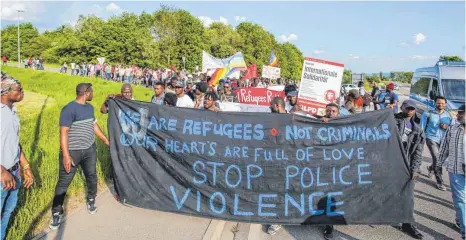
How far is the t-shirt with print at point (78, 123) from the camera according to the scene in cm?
439

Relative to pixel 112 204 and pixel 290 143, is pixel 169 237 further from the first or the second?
pixel 290 143

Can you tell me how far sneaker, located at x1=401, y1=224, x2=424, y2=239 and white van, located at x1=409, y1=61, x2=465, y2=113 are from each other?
315 inches

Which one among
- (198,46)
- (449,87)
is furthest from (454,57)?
(449,87)

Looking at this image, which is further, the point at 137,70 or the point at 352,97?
the point at 137,70

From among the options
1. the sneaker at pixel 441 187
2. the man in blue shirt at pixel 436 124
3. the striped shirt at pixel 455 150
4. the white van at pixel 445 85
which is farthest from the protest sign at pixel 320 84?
the white van at pixel 445 85

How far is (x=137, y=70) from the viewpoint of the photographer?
114 feet

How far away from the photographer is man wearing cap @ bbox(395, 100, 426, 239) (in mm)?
4651

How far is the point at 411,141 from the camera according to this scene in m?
5.05

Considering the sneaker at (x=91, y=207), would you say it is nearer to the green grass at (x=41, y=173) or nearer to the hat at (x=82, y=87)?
the green grass at (x=41, y=173)

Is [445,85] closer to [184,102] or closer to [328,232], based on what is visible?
[184,102]

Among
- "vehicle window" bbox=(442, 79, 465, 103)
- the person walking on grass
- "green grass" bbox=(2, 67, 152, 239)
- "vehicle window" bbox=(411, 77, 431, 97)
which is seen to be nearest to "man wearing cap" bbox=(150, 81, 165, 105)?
"green grass" bbox=(2, 67, 152, 239)

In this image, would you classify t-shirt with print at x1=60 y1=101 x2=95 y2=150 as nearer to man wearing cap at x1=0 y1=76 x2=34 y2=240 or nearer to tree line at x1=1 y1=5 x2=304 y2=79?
man wearing cap at x1=0 y1=76 x2=34 y2=240

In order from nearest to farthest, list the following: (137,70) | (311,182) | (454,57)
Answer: (311,182), (137,70), (454,57)

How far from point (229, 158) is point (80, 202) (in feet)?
7.68
